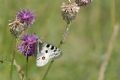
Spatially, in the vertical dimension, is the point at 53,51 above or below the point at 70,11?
below

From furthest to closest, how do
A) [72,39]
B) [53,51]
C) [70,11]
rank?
[72,39]
[70,11]
[53,51]

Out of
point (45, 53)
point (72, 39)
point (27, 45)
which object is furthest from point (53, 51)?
point (72, 39)

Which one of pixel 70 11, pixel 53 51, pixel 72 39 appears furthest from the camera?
pixel 72 39

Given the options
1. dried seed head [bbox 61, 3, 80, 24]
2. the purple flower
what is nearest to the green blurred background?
the purple flower

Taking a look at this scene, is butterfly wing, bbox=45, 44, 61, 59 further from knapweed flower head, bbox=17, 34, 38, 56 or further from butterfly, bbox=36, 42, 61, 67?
knapweed flower head, bbox=17, 34, 38, 56

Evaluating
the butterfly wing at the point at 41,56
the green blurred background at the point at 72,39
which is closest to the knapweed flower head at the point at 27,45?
the butterfly wing at the point at 41,56

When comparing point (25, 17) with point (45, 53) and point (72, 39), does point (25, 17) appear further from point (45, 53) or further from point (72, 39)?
point (72, 39)

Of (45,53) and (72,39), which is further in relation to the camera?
(72,39)
